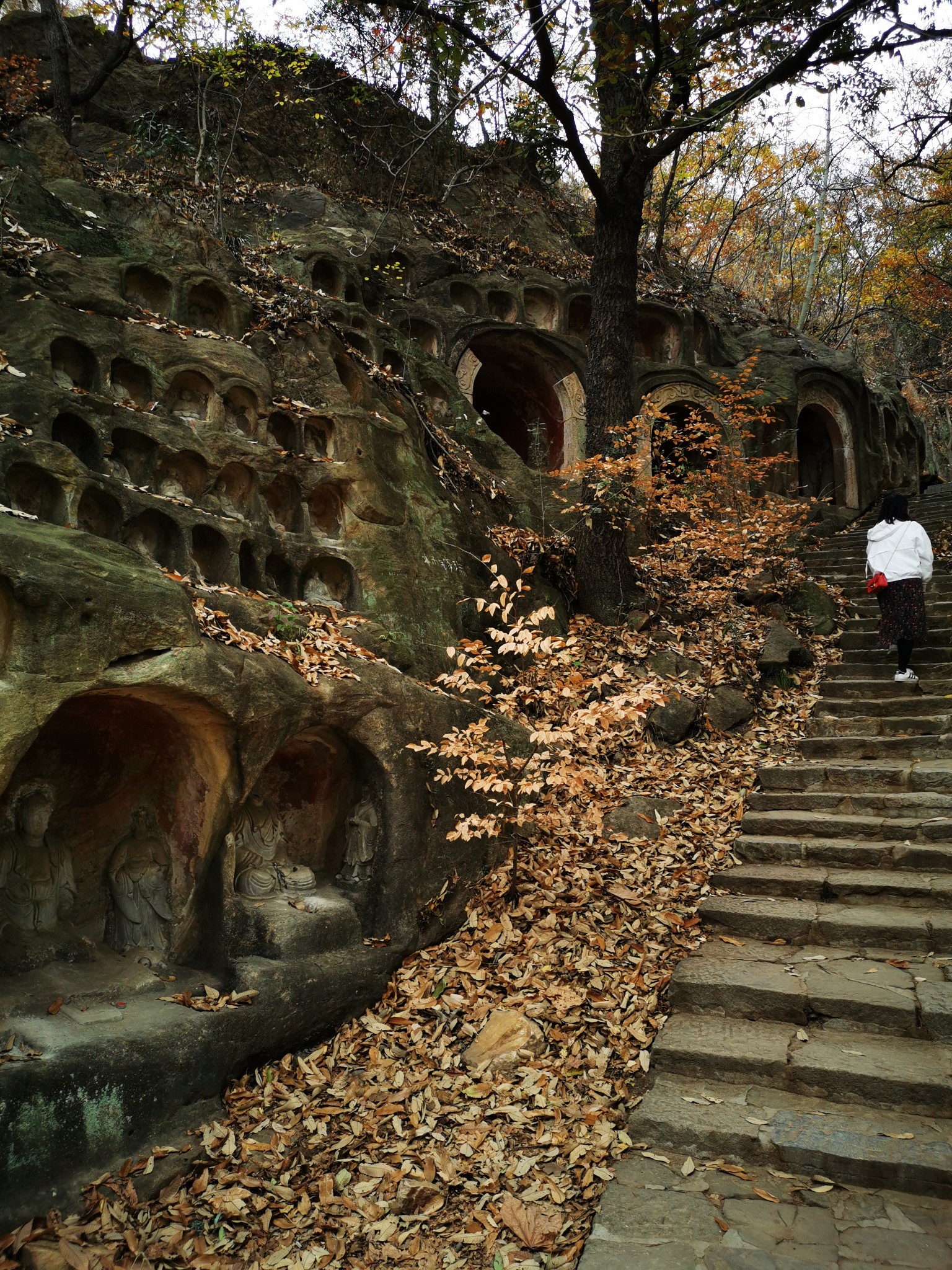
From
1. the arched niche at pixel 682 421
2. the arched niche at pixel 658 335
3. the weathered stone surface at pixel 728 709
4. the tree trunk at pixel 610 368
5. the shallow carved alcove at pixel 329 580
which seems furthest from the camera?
the arched niche at pixel 658 335

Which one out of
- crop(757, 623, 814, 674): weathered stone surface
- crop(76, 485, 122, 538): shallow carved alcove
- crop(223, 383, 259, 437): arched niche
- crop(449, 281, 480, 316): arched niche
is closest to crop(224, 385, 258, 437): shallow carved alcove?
crop(223, 383, 259, 437): arched niche

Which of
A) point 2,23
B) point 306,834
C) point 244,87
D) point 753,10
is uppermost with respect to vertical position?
point 2,23

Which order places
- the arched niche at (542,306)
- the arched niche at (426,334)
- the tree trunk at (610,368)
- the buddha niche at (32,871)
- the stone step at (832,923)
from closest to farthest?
the buddha niche at (32,871), the stone step at (832,923), the tree trunk at (610,368), the arched niche at (426,334), the arched niche at (542,306)

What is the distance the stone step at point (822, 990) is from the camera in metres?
4.69

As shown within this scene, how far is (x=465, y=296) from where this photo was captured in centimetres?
1506

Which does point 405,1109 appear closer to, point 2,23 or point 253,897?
point 253,897

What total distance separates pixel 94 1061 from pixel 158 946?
1121mm

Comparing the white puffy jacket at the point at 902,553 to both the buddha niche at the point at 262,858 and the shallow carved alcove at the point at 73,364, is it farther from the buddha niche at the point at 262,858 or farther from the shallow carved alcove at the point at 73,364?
the shallow carved alcove at the point at 73,364

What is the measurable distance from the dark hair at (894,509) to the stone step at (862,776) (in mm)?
2647

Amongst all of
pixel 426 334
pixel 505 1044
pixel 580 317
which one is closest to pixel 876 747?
pixel 505 1044

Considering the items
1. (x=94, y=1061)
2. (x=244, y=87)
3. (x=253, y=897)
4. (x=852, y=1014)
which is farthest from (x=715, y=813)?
(x=244, y=87)

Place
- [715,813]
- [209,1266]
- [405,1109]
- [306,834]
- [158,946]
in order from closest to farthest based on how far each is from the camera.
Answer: [209,1266]
[405,1109]
[158,946]
[306,834]
[715,813]

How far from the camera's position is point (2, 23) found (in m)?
16.2

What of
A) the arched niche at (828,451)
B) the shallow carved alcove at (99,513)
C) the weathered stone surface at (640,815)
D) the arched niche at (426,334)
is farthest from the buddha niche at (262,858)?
the arched niche at (828,451)
